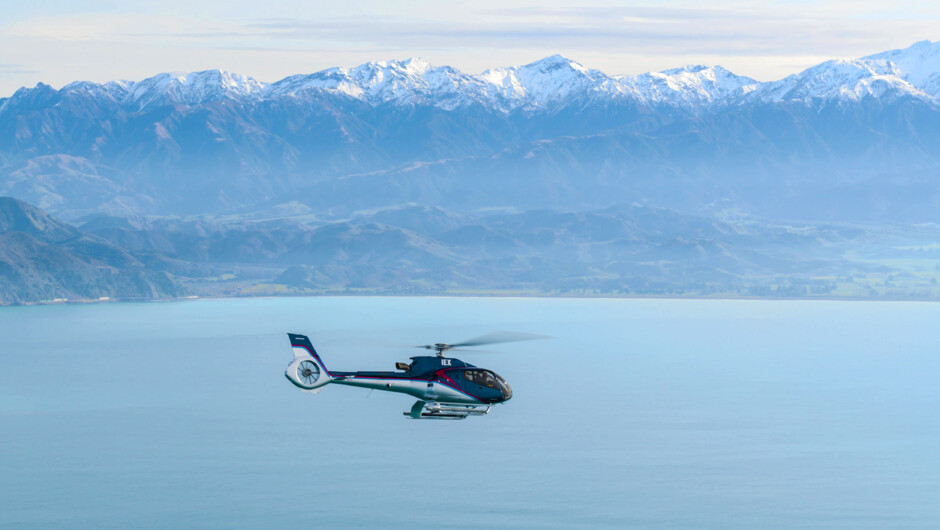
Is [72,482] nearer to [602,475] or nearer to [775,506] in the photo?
[602,475]

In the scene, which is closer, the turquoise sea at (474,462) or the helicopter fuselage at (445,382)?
the helicopter fuselage at (445,382)

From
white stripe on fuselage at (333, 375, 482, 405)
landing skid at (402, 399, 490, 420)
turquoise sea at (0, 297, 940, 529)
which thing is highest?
turquoise sea at (0, 297, 940, 529)

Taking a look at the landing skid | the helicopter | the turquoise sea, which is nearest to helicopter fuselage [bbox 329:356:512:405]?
the helicopter

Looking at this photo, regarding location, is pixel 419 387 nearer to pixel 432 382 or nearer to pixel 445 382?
pixel 432 382

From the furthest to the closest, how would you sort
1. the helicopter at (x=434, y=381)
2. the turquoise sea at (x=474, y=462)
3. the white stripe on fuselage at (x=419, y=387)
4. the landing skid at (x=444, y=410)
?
1. the turquoise sea at (x=474, y=462)
2. the white stripe on fuselage at (x=419, y=387)
3. the helicopter at (x=434, y=381)
4. the landing skid at (x=444, y=410)

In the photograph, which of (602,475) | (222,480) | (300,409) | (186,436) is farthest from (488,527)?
(300,409)

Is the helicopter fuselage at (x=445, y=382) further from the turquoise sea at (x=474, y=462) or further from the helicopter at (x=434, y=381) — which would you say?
the turquoise sea at (x=474, y=462)

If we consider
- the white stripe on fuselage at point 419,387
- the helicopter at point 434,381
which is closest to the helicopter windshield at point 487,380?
the helicopter at point 434,381

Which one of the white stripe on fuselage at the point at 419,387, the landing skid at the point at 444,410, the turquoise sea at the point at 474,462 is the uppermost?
the turquoise sea at the point at 474,462

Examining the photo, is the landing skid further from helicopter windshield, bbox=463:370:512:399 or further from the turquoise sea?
the turquoise sea
